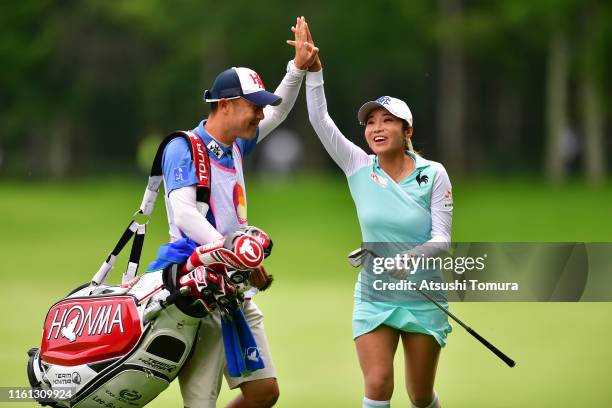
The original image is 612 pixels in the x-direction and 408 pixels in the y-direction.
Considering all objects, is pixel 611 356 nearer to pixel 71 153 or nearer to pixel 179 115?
pixel 179 115

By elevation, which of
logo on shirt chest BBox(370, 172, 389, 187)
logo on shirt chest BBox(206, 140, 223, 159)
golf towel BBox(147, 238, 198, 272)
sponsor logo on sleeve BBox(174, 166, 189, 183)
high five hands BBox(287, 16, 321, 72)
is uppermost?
high five hands BBox(287, 16, 321, 72)

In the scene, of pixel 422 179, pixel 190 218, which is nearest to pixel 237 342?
pixel 190 218

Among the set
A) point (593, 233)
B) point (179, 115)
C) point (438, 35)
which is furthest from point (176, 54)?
point (593, 233)

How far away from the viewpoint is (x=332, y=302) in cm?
1576

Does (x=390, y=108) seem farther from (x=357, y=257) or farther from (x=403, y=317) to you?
(x=403, y=317)

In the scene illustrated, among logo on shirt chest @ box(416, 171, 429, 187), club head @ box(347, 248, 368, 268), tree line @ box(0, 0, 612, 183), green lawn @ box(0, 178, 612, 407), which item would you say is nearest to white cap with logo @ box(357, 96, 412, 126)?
logo on shirt chest @ box(416, 171, 429, 187)

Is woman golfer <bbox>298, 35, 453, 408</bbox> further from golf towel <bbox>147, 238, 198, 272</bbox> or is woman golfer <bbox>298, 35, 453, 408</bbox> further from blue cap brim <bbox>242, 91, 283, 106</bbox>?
golf towel <bbox>147, 238, 198, 272</bbox>

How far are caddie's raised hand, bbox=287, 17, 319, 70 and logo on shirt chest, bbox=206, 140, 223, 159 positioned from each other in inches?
30.9

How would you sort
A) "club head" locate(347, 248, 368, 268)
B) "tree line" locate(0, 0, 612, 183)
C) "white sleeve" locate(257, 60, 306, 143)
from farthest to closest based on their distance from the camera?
"tree line" locate(0, 0, 612, 183) < "white sleeve" locate(257, 60, 306, 143) < "club head" locate(347, 248, 368, 268)

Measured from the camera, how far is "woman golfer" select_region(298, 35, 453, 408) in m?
6.91

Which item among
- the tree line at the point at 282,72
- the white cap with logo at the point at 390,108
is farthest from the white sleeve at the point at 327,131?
the tree line at the point at 282,72

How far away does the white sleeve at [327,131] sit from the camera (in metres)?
7.07

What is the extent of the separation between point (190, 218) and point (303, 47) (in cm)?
126

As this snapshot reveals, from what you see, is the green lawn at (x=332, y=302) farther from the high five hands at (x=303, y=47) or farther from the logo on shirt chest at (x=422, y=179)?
the high five hands at (x=303, y=47)
